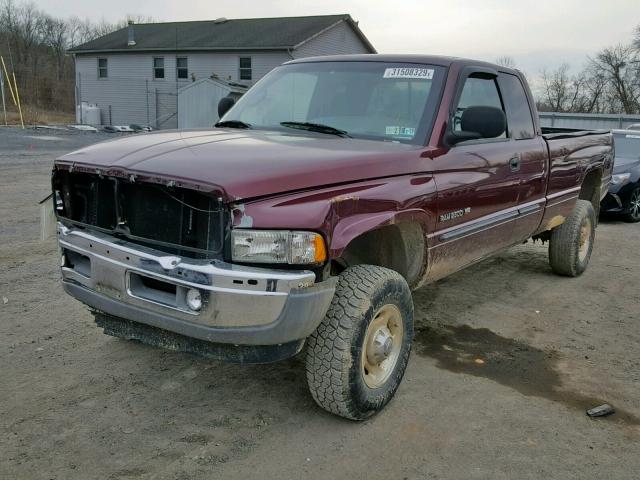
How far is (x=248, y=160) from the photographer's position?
2.96 meters

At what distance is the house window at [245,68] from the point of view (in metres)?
31.2

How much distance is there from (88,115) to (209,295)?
1340 inches

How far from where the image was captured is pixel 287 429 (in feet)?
10.7

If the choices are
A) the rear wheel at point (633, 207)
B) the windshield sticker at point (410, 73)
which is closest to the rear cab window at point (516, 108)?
the windshield sticker at point (410, 73)

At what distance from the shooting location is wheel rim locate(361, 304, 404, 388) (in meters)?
3.37

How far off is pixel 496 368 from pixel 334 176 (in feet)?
6.47

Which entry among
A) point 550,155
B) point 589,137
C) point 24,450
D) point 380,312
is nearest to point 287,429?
point 380,312

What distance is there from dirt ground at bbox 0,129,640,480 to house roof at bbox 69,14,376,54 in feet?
86.2

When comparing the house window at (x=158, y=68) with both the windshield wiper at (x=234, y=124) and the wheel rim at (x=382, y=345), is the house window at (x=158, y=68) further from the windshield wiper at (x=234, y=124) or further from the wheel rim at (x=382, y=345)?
the wheel rim at (x=382, y=345)

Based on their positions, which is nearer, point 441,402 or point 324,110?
point 441,402

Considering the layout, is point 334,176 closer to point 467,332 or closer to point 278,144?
point 278,144

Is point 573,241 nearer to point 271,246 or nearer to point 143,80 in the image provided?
point 271,246

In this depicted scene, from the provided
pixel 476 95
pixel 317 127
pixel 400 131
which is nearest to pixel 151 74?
pixel 476 95

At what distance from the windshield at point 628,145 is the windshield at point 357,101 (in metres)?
8.64
